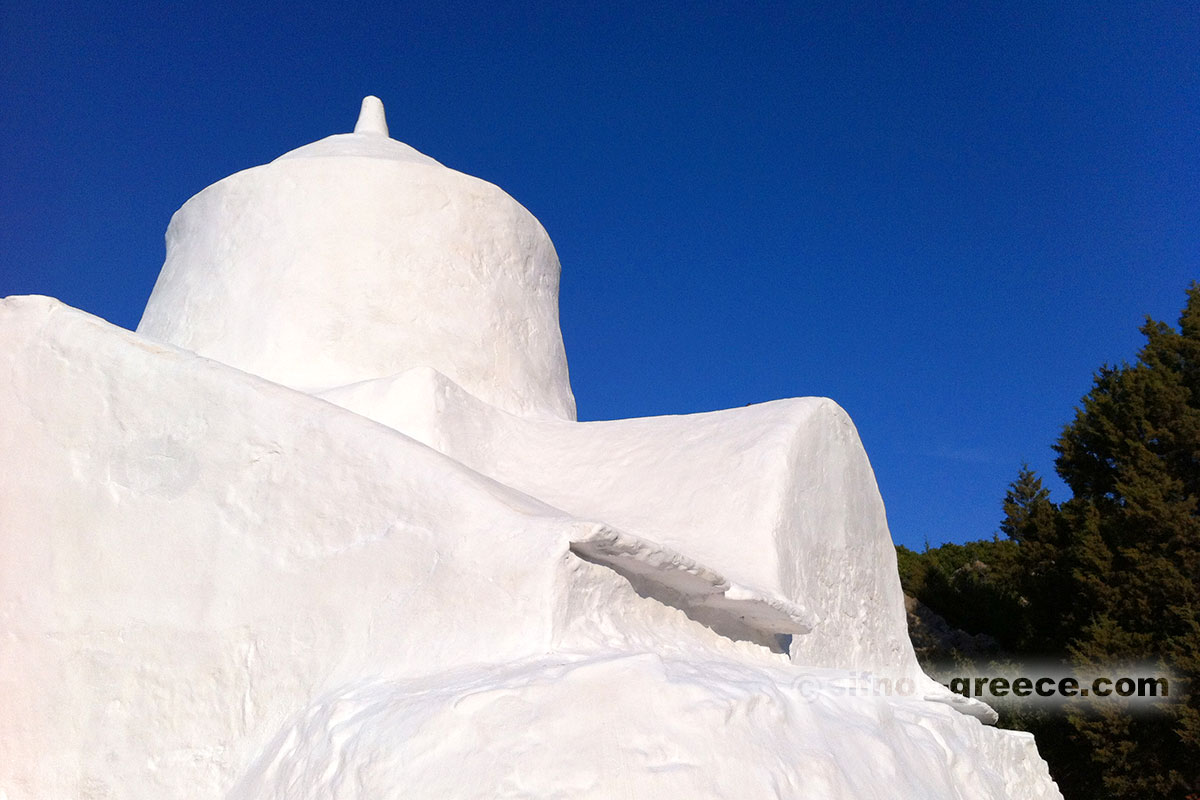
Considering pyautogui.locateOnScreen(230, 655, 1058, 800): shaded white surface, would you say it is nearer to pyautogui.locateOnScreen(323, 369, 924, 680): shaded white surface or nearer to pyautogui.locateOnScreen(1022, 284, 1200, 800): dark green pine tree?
pyautogui.locateOnScreen(323, 369, 924, 680): shaded white surface

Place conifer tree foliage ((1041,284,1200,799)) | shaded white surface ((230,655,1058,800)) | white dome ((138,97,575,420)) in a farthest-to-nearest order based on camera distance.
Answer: conifer tree foliage ((1041,284,1200,799)), white dome ((138,97,575,420)), shaded white surface ((230,655,1058,800))

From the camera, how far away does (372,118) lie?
9.88 m

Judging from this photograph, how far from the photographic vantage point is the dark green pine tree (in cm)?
1417

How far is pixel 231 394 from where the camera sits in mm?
4922

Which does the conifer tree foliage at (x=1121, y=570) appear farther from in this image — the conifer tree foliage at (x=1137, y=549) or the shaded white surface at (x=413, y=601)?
the shaded white surface at (x=413, y=601)

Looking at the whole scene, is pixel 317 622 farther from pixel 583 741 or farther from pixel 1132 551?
pixel 1132 551

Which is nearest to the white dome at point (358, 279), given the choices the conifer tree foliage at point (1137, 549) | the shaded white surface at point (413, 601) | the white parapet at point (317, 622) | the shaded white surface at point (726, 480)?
the shaded white surface at point (726, 480)

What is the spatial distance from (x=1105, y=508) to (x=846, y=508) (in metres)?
A: 12.2

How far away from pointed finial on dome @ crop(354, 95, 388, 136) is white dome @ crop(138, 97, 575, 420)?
3.77ft

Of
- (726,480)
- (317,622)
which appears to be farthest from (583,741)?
(726,480)

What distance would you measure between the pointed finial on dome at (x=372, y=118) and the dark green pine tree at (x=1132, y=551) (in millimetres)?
12203

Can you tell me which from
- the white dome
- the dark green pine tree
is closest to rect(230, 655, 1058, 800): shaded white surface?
the white dome

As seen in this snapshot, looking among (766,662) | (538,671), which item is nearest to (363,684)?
(538,671)

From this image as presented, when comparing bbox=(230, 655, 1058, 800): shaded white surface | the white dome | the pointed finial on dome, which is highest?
the pointed finial on dome
